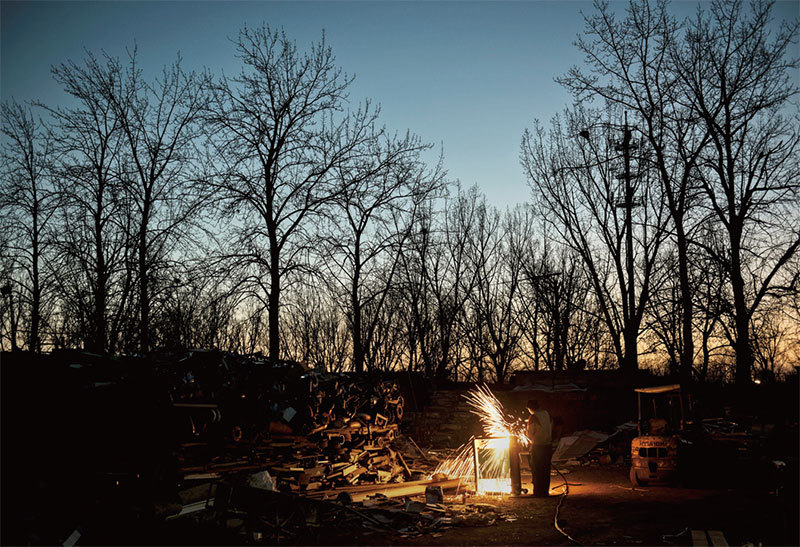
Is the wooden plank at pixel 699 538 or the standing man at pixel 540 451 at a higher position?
the standing man at pixel 540 451

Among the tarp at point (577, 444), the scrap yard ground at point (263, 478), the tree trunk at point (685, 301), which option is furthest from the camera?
the tree trunk at point (685, 301)

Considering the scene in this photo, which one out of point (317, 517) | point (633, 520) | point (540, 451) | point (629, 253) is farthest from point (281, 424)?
point (629, 253)

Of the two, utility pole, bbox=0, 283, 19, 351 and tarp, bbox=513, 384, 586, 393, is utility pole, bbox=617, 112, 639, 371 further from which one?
utility pole, bbox=0, 283, 19, 351

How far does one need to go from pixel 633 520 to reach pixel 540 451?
9.85 feet

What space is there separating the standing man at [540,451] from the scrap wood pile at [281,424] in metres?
Answer: 4.05

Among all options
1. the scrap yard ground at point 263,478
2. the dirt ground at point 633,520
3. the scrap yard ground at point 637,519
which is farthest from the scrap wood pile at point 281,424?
the scrap yard ground at point 637,519

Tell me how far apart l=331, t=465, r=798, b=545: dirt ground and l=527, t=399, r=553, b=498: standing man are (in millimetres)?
308

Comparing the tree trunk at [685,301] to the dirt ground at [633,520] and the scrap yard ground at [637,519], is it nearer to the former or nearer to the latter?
the scrap yard ground at [637,519]

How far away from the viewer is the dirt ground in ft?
30.7

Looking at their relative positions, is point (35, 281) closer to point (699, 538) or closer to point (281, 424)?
point (281, 424)

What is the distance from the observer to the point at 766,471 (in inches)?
566

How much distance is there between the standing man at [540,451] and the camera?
13.4 m

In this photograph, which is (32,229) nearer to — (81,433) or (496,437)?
(81,433)

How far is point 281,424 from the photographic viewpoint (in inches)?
538
